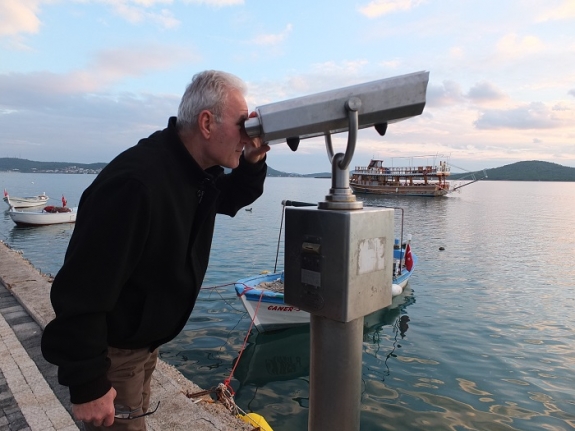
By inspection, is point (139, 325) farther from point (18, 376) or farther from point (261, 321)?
point (261, 321)

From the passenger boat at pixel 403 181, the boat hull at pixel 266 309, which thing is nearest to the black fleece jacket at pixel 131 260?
the boat hull at pixel 266 309

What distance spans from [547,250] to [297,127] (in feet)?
99.1

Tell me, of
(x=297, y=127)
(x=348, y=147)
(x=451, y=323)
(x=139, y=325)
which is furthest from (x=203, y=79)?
(x=451, y=323)

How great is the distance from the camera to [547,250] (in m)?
26.4

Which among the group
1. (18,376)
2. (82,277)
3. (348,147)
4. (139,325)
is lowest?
(18,376)

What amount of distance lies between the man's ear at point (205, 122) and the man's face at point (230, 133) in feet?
0.08

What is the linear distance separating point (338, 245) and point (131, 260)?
84 cm

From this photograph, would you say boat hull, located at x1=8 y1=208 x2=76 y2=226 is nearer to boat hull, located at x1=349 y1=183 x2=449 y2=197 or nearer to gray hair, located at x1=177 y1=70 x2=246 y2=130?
gray hair, located at x1=177 y1=70 x2=246 y2=130

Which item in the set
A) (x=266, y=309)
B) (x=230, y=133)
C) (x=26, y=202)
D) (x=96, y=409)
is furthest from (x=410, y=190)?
(x=96, y=409)

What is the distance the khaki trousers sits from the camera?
1988mm

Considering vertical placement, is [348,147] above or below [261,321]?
above

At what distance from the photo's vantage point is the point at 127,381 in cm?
205

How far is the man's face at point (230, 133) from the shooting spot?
1.80m

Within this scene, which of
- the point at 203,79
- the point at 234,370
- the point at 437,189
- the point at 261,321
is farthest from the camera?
the point at 437,189
